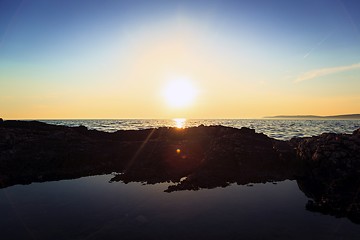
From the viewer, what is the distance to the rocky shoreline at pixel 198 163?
19.6 meters

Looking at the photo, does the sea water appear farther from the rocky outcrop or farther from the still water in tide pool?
the rocky outcrop

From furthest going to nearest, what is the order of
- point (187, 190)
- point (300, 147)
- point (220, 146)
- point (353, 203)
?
point (220, 146), point (300, 147), point (187, 190), point (353, 203)

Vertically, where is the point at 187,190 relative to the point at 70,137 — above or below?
below

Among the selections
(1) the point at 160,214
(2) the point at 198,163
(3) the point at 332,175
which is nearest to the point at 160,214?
(1) the point at 160,214

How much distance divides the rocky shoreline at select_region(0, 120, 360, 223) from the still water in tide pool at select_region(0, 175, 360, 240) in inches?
68.6

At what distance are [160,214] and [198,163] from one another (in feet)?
40.8

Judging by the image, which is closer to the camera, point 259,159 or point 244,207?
point 244,207

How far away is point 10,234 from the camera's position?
1233 centimetres

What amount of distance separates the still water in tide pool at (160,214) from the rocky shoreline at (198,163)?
5.71 feet

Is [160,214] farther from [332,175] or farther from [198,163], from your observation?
[332,175]

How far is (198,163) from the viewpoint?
26.7 meters

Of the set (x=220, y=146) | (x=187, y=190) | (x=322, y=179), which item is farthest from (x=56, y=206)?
(x=322, y=179)

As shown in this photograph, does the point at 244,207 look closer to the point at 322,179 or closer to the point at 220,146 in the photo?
the point at 322,179

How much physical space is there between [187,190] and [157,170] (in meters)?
6.07
